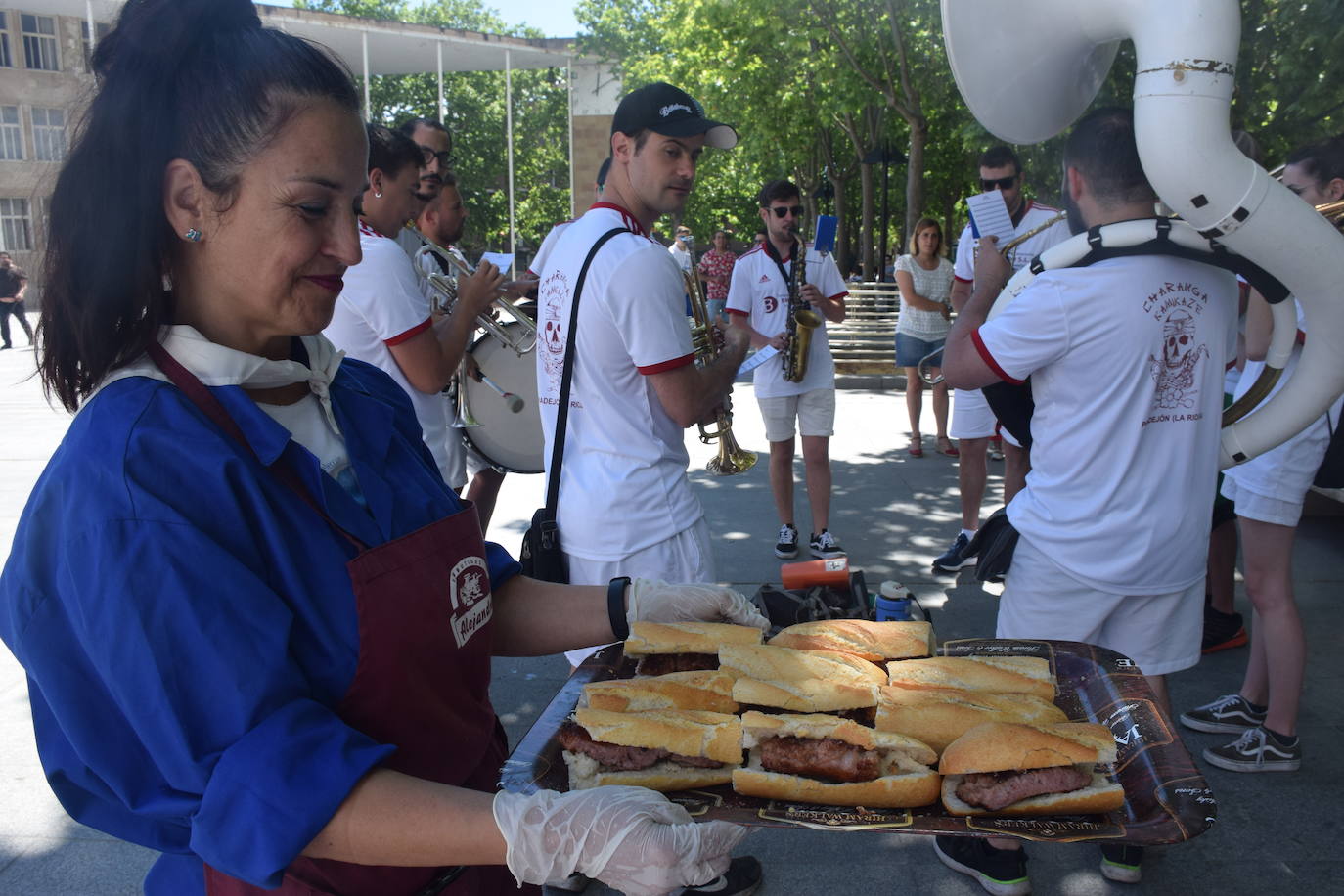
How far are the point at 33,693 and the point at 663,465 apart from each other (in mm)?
1945

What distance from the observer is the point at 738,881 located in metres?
3.13

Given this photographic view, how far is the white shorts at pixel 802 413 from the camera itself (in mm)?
6504

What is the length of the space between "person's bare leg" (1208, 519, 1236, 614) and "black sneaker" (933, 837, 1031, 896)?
243 centimetres

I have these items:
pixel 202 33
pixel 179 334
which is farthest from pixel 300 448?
pixel 202 33

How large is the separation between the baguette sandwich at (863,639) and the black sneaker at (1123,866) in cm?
144

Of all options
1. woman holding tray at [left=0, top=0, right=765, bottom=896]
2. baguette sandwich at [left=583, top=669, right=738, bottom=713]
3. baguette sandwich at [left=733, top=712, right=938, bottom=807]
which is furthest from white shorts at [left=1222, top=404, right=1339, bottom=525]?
woman holding tray at [left=0, top=0, right=765, bottom=896]

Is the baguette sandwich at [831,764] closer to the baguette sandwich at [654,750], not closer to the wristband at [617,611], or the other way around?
the baguette sandwich at [654,750]

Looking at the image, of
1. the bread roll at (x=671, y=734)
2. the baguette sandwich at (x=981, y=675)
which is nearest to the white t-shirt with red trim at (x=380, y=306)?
the bread roll at (x=671, y=734)

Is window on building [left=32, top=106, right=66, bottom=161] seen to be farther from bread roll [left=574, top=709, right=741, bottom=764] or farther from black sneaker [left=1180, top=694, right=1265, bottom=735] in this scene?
black sneaker [left=1180, top=694, right=1265, bottom=735]

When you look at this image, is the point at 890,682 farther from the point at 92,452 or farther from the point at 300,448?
the point at 92,452

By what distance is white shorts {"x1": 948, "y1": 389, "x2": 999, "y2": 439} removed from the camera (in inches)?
236

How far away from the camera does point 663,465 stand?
3092mm

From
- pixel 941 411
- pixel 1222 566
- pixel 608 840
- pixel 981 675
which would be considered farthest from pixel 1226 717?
pixel 941 411

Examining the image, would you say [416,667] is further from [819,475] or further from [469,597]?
[819,475]
